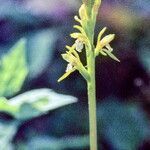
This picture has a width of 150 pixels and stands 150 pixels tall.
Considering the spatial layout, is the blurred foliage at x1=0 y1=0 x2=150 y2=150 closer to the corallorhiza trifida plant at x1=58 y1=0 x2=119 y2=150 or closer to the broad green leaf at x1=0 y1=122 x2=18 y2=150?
the broad green leaf at x1=0 y1=122 x2=18 y2=150

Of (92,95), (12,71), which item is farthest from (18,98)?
(92,95)

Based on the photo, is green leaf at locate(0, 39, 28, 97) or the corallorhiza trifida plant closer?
the corallorhiza trifida plant

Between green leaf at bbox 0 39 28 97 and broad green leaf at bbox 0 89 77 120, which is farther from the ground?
green leaf at bbox 0 39 28 97

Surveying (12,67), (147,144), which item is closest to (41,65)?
(12,67)

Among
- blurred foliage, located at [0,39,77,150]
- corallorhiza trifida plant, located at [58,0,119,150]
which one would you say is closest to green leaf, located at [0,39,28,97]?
blurred foliage, located at [0,39,77,150]

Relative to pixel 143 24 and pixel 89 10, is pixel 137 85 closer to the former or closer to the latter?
pixel 143 24

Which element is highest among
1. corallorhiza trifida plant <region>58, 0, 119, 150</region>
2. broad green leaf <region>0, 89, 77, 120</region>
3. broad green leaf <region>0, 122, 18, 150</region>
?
corallorhiza trifida plant <region>58, 0, 119, 150</region>

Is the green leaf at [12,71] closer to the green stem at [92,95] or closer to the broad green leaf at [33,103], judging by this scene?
Answer: the broad green leaf at [33,103]
